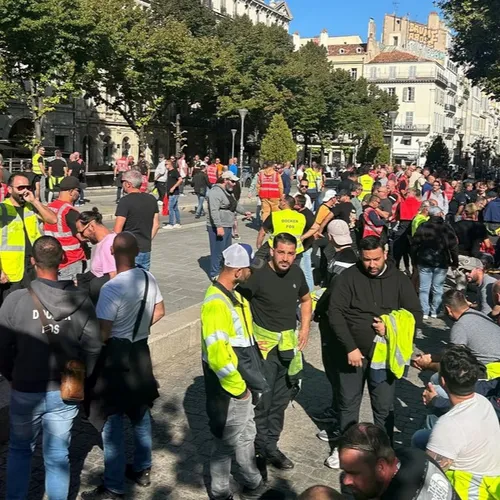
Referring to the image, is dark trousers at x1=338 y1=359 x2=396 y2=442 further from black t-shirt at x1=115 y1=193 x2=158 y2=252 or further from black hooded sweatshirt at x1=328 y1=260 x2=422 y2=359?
black t-shirt at x1=115 y1=193 x2=158 y2=252

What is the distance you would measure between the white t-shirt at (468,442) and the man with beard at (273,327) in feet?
4.73

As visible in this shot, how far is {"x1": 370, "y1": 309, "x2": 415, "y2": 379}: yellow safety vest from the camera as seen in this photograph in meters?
4.37

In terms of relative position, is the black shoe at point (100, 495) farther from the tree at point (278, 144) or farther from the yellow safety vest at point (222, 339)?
the tree at point (278, 144)

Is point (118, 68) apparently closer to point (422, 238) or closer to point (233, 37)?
point (233, 37)

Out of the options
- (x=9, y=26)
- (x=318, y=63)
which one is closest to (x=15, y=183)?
(x=9, y=26)

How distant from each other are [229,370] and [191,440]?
5.58ft

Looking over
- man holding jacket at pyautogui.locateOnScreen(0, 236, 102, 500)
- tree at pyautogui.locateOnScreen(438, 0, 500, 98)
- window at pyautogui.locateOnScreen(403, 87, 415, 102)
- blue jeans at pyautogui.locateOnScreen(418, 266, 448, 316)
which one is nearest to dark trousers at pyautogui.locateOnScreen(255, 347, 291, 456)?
man holding jacket at pyautogui.locateOnScreen(0, 236, 102, 500)

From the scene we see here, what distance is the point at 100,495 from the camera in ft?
13.6

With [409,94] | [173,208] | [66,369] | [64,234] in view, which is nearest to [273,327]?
[66,369]

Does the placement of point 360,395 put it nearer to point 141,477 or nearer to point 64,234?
point 141,477

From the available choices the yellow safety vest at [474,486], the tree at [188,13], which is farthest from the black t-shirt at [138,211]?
the tree at [188,13]

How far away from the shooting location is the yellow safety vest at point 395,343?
14.3 feet

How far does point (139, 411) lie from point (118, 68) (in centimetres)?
3474

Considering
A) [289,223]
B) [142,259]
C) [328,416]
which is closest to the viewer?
[328,416]
